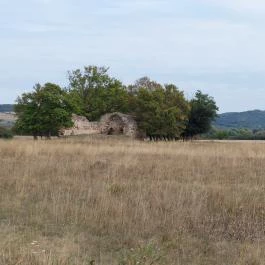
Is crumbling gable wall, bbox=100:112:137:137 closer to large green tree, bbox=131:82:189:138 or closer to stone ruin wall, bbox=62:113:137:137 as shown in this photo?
stone ruin wall, bbox=62:113:137:137

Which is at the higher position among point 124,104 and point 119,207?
point 124,104

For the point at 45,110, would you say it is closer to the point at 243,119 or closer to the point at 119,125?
the point at 119,125

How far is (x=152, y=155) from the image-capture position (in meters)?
18.1

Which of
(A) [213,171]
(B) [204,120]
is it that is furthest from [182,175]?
(B) [204,120]

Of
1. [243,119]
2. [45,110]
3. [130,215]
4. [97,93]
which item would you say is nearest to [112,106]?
[97,93]

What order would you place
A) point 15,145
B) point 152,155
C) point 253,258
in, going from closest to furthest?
point 253,258 < point 152,155 < point 15,145

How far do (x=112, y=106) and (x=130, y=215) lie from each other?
41.2 metres

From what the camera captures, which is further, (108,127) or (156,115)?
(156,115)

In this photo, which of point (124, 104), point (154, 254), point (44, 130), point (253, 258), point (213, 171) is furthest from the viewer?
point (124, 104)

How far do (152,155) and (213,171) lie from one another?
4.67m

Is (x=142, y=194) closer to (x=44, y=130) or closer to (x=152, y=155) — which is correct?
(x=152, y=155)

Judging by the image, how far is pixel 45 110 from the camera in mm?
34812

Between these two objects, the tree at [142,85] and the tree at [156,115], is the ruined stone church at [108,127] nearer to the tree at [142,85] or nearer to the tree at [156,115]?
the tree at [156,115]

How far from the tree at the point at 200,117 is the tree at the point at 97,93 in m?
7.89
